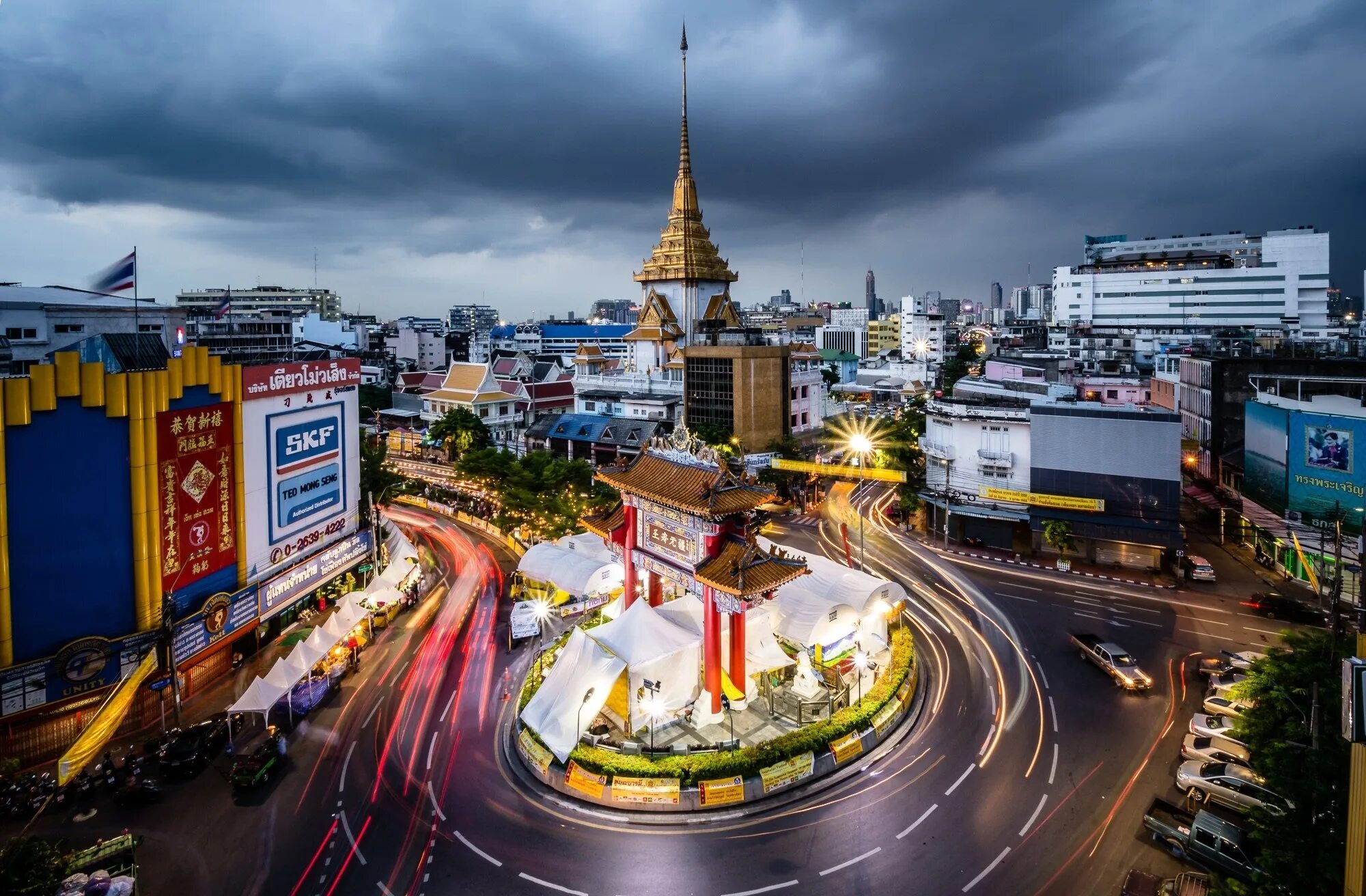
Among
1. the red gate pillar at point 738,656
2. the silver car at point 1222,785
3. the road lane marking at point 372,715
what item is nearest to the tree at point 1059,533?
the silver car at point 1222,785

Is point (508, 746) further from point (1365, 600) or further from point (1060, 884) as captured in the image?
point (1365, 600)

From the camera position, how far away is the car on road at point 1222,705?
82.0ft

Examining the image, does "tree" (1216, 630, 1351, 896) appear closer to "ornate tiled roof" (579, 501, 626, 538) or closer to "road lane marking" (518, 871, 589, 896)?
"road lane marking" (518, 871, 589, 896)

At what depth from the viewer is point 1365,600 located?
14453mm

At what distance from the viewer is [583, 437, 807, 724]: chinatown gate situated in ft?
82.0

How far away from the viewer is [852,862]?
64.6 feet

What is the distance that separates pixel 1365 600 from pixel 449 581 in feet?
136

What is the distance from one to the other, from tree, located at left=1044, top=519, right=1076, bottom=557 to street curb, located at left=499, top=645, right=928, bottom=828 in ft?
77.4

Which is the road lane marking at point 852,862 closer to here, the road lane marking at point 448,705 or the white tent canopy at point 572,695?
the white tent canopy at point 572,695

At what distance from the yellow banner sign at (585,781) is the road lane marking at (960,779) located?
432 inches

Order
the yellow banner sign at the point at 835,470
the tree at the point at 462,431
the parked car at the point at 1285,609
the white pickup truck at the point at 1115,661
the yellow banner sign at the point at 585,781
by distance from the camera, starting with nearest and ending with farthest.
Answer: the yellow banner sign at the point at 585,781
the white pickup truck at the point at 1115,661
the parked car at the point at 1285,609
the yellow banner sign at the point at 835,470
the tree at the point at 462,431

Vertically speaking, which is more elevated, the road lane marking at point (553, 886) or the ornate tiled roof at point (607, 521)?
the ornate tiled roof at point (607, 521)

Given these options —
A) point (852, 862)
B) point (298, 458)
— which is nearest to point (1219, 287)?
point (852, 862)

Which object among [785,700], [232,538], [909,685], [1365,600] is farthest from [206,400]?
[1365,600]
